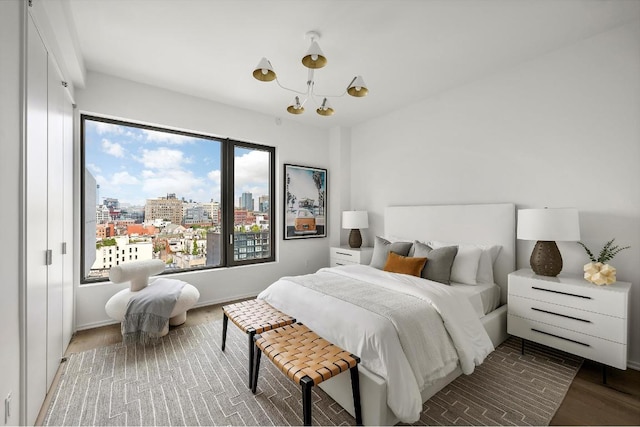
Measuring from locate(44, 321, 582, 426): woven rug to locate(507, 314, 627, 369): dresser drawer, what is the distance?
0.61 feet

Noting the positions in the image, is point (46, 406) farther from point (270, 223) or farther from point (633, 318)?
point (633, 318)

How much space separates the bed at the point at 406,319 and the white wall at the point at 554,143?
34 centimetres

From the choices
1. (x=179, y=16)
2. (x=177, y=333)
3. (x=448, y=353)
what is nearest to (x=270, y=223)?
(x=177, y=333)

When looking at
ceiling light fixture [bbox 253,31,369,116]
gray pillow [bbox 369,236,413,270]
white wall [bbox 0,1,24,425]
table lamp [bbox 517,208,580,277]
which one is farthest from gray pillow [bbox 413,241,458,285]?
white wall [bbox 0,1,24,425]

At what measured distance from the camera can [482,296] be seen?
8.81 ft

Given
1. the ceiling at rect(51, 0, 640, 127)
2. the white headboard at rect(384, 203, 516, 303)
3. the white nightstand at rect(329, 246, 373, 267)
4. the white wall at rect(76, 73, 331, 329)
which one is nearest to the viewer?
the ceiling at rect(51, 0, 640, 127)

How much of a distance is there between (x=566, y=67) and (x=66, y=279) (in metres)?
5.09

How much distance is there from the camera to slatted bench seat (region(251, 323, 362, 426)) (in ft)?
5.02

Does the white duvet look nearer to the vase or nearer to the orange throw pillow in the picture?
the orange throw pillow

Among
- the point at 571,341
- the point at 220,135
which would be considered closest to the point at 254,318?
the point at 571,341

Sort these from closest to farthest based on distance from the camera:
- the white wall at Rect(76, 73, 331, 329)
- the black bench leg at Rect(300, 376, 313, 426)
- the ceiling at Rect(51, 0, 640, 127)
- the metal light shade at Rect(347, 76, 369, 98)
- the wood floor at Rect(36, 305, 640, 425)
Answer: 1. the black bench leg at Rect(300, 376, 313, 426)
2. the wood floor at Rect(36, 305, 640, 425)
3. the ceiling at Rect(51, 0, 640, 127)
4. the metal light shade at Rect(347, 76, 369, 98)
5. the white wall at Rect(76, 73, 331, 329)

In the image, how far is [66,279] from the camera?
2.59m

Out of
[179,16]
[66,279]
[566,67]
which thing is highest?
[179,16]

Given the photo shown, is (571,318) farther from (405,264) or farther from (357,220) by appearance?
(357,220)
